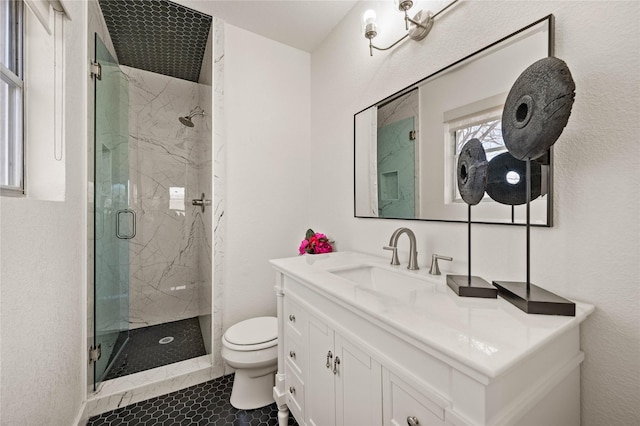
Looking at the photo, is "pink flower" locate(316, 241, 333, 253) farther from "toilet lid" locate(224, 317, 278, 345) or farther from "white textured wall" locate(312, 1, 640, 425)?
"white textured wall" locate(312, 1, 640, 425)

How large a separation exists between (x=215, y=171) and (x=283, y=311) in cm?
113

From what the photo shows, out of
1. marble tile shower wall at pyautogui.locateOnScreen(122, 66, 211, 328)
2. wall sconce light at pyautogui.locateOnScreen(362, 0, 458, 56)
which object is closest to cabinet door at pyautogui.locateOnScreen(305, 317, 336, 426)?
wall sconce light at pyautogui.locateOnScreen(362, 0, 458, 56)

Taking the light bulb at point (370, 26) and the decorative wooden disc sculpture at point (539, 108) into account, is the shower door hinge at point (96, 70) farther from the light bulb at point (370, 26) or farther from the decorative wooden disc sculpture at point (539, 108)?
the decorative wooden disc sculpture at point (539, 108)

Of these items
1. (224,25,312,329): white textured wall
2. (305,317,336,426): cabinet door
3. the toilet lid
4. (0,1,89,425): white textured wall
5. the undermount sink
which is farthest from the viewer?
(224,25,312,329): white textured wall

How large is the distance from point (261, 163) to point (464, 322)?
179cm

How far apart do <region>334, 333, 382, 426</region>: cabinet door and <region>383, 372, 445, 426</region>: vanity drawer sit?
0.03 metres

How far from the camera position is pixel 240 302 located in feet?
6.62

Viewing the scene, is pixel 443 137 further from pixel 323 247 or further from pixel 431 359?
pixel 323 247

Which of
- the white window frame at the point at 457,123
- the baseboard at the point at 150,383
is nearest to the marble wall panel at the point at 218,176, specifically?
the baseboard at the point at 150,383

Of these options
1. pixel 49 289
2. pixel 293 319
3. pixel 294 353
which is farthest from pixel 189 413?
pixel 49 289

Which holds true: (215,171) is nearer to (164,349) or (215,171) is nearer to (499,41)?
(164,349)

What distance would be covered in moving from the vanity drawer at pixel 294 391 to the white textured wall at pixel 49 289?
949 mm

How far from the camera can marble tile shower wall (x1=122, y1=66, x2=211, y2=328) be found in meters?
2.58

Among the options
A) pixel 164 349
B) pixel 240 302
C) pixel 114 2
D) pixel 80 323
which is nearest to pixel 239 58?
pixel 114 2
